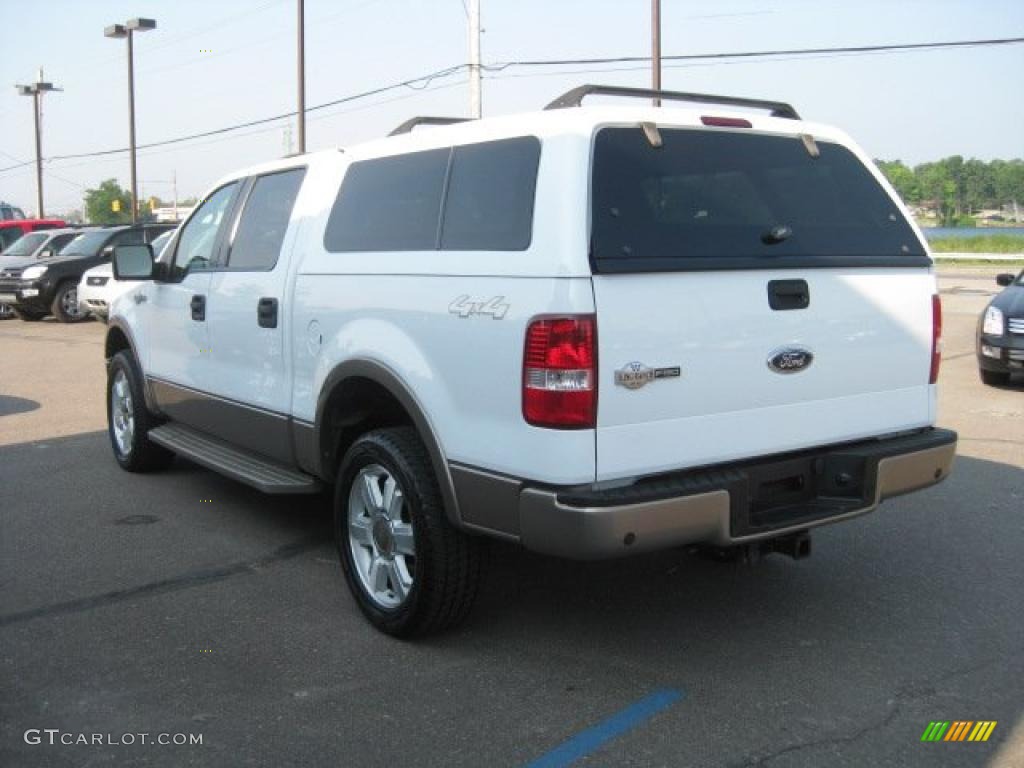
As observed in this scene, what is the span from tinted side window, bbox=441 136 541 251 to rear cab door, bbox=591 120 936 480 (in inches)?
10.5


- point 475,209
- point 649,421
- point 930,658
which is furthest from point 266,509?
point 930,658

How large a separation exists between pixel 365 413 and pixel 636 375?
151 centimetres

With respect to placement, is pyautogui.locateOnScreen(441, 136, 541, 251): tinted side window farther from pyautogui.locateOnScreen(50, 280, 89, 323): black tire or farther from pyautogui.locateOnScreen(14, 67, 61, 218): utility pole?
pyautogui.locateOnScreen(14, 67, 61, 218): utility pole

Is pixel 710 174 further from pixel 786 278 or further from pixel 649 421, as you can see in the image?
pixel 649 421

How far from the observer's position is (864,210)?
4473 mm

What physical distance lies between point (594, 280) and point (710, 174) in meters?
0.84

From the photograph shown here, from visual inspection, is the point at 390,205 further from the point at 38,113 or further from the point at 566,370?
the point at 38,113

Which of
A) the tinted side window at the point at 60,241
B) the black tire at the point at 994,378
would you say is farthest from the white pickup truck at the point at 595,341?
the tinted side window at the point at 60,241

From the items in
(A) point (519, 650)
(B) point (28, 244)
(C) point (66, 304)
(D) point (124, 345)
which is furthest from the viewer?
(B) point (28, 244)

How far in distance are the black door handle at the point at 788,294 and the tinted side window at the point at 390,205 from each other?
4.25ft

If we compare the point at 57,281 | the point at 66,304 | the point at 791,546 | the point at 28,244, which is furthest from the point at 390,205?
the point at 28,244

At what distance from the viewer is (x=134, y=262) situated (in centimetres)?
640

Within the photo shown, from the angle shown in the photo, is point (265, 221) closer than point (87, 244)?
Yes

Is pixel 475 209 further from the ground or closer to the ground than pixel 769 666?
further from the ground
